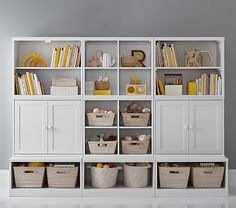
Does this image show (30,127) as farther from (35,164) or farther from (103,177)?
(103,177)

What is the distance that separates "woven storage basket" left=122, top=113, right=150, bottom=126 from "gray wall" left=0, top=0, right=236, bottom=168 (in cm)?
93

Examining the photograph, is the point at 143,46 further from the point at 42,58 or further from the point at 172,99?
the point at 42,58

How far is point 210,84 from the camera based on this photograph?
5445 mm

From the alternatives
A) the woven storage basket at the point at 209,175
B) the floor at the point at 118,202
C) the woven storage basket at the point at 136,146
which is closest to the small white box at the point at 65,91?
the woven storage basket at the point at 136,146

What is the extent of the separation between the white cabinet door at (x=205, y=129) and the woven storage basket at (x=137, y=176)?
0.56m

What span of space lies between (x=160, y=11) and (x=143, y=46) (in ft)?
1.46

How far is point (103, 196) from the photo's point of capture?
527cm

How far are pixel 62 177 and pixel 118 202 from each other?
0.69 meters

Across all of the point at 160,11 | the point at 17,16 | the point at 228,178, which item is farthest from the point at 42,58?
the point at 228,178

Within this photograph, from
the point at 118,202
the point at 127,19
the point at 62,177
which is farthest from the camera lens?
the point at 127,19

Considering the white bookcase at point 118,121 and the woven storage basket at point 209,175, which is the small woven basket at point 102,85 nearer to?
the white bookcase at point 118,121

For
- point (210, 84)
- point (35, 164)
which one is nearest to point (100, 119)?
point (35, 164)

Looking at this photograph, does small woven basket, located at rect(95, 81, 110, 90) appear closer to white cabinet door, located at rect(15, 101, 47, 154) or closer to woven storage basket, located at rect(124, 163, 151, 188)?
white cabinet door, located at rect(15, 101, 47, 154)

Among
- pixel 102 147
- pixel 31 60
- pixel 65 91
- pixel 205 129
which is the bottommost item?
pixel 102 147
